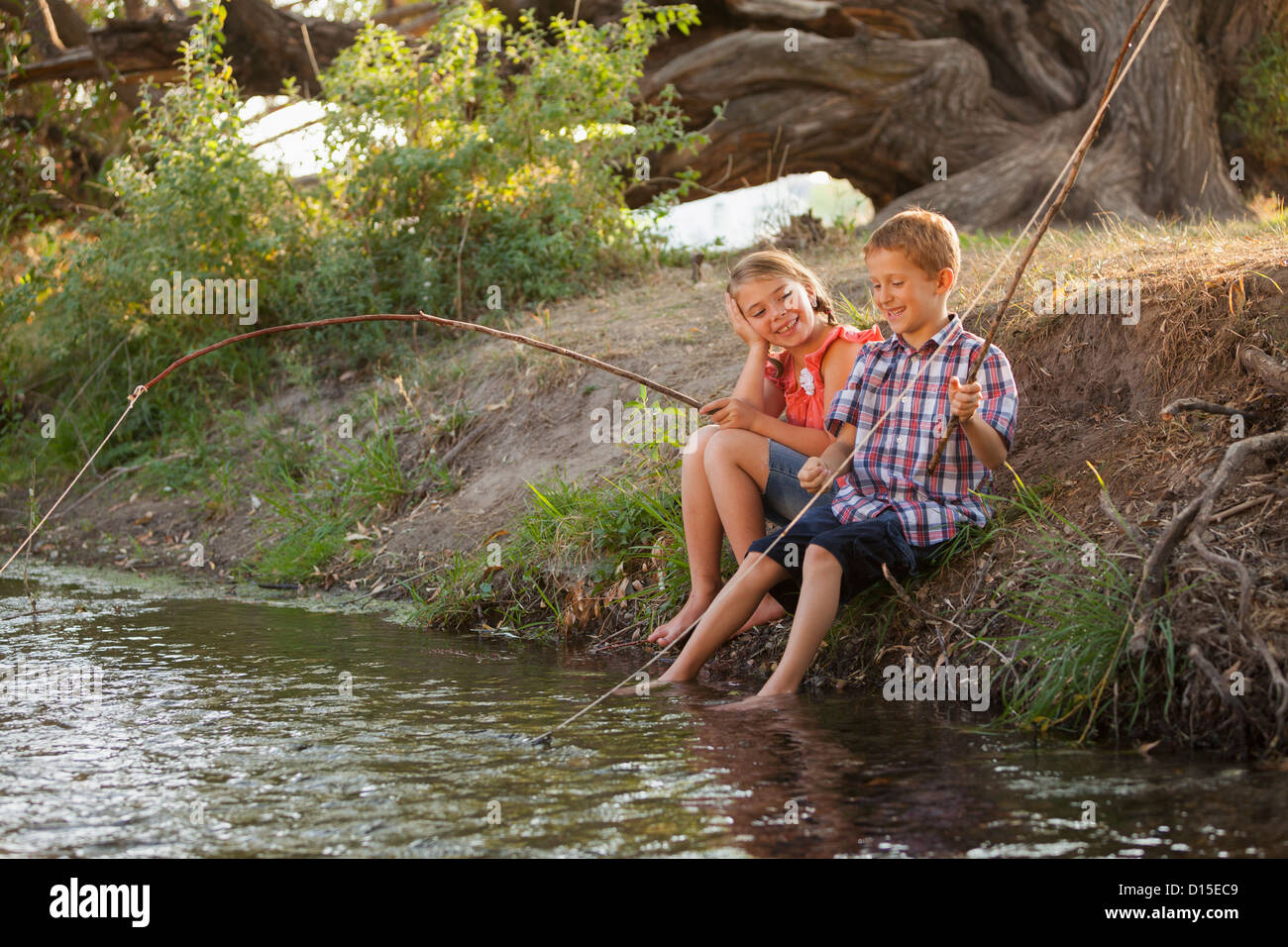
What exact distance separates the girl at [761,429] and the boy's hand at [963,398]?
→ 0.66 metres

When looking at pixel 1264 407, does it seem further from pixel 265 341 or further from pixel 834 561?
pixel 265 341

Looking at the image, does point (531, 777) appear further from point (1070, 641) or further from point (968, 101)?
point (968, 101)

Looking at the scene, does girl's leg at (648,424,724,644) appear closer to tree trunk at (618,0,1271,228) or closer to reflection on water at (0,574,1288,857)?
reflection on water at (0,574,1288,857)

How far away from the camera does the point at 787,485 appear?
4094mm

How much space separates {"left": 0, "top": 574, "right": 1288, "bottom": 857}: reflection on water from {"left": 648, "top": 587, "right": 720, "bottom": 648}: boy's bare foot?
0.76ft

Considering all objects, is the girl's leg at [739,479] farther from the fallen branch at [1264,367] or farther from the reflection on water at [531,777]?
the fallen branch at [1264,367]

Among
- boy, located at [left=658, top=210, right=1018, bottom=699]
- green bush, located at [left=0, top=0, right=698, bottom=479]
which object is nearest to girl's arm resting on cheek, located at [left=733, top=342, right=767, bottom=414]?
boy, located at [left=658, top=210, right=1018, bottom=699]

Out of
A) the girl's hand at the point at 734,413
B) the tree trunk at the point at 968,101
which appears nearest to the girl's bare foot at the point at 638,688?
the girl's hand at the point at 734,413

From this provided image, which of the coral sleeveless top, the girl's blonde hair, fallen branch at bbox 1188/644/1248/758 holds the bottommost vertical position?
fallen branch at bbox 1188/644/1248/758

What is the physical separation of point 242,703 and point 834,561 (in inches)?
71.8

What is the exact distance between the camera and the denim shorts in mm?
4066

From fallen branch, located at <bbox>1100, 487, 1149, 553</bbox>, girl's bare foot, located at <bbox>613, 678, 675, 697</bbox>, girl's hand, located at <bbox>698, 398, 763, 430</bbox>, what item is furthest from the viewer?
girl's hand, located at <bbox>698, 398, 763, 430</bbox>

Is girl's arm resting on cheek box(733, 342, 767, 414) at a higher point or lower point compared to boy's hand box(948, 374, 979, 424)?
higher

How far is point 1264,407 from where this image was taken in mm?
3881
